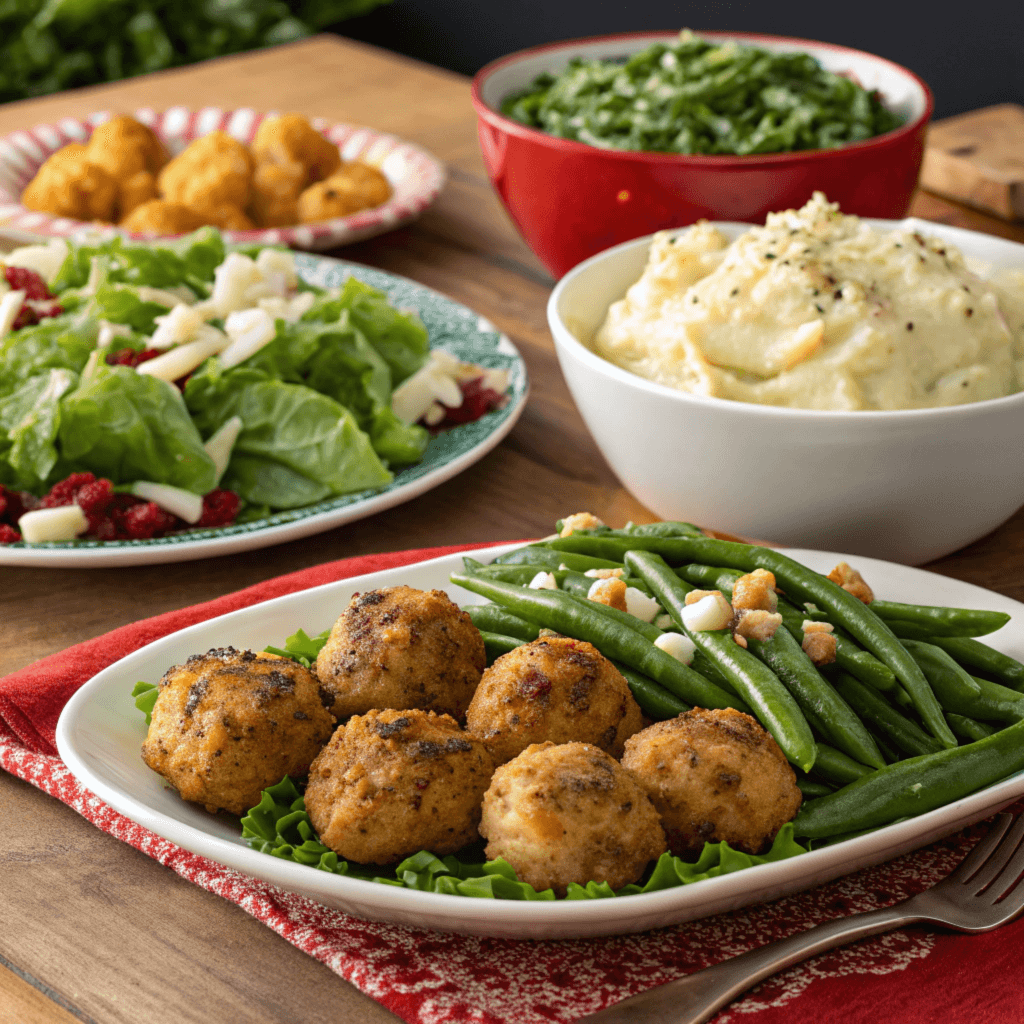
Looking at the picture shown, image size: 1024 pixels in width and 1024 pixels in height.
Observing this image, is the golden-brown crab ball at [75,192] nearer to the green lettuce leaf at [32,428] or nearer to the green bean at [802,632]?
the green lettuce leaf at [32,428]

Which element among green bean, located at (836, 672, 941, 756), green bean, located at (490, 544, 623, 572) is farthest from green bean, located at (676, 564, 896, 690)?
green bean, located at (490, 544, 623, 572)

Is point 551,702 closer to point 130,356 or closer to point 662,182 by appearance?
point 130,356

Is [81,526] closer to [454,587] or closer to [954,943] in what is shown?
[454,587]

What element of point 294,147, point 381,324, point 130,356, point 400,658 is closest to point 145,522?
point 130,356

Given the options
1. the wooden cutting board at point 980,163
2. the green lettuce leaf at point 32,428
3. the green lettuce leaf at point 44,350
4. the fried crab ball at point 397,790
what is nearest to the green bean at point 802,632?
the fried crab ball at point 397,790

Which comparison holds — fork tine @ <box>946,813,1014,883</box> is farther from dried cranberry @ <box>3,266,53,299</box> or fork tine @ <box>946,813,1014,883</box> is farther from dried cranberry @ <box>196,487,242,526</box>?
dried cranberry @ <box>3,266,53,299</box>

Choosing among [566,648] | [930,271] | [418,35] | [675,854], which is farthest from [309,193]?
[418,35]
